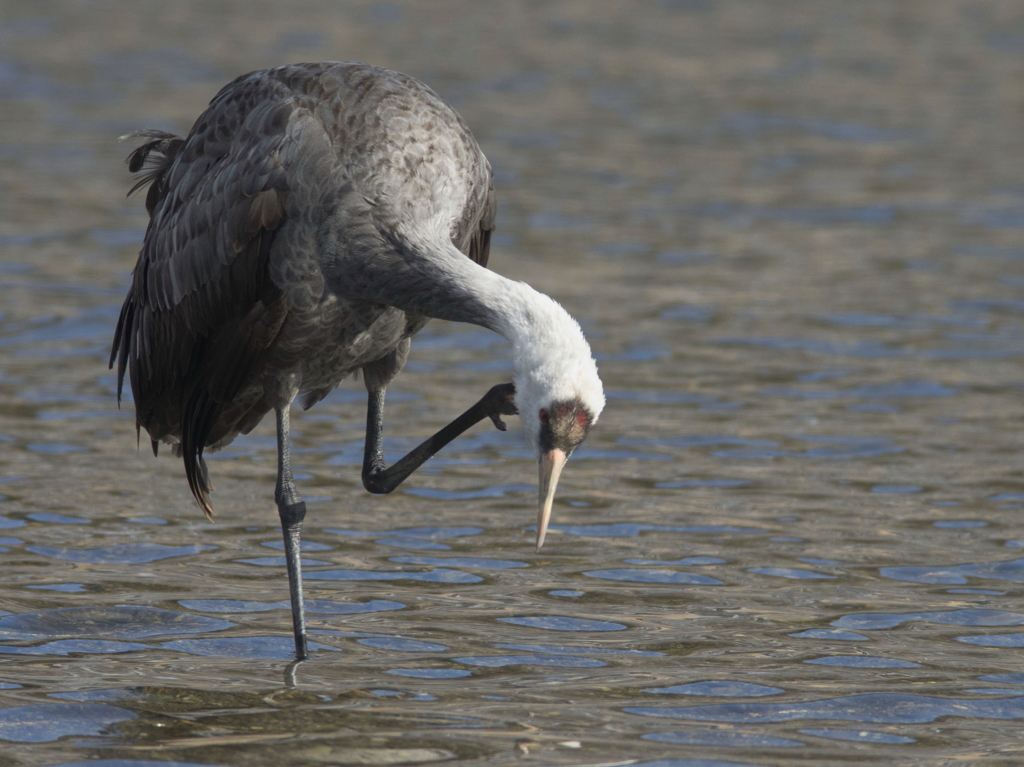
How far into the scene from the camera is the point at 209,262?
6.43 metres

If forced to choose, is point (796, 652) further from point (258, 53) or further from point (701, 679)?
point (258, 53)

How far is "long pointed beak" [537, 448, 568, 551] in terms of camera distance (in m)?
5.65

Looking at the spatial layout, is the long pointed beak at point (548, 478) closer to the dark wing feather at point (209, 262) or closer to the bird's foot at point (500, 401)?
the bird's foot at point (500, 401)

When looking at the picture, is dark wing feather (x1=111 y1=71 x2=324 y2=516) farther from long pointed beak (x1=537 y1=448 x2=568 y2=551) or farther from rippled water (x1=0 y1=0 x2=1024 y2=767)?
long pointed beak (x1=537 y1=448 x2=568 y2=551)

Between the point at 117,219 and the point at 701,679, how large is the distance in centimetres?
992

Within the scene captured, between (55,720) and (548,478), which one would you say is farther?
(548,478)

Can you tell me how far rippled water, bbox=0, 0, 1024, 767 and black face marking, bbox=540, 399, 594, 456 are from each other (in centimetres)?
91

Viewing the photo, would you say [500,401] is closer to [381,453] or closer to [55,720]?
[381,453]

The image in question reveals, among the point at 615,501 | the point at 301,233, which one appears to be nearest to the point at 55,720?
the point at 301,233

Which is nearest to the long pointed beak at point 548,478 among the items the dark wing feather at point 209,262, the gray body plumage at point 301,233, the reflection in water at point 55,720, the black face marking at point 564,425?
the black face marking at point 564,425

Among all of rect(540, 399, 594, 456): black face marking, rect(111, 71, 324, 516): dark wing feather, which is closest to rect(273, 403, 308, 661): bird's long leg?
rect(111, 71, 324, 516): dark wing feather

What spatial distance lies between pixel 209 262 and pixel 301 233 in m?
0.48

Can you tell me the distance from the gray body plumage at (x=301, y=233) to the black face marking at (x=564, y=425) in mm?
520

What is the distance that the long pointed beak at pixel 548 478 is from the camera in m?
5.65
